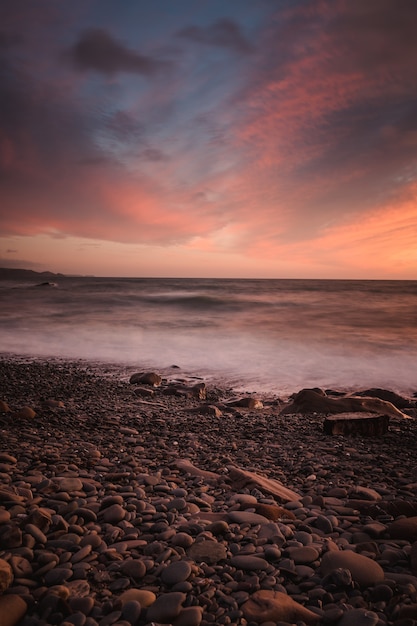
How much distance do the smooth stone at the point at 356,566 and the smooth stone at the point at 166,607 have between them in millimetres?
835

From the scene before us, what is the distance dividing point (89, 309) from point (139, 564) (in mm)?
25334

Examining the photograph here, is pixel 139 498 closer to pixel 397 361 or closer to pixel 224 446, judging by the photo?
pixel 224 446

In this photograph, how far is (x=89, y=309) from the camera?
85.9ft

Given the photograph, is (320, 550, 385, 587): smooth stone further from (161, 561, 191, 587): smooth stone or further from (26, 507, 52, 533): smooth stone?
(26, 507, 52, 533): smooth stone

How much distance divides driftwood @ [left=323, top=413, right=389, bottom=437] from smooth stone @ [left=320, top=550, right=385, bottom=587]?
3.04m

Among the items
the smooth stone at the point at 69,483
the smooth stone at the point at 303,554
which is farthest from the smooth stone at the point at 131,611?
the smooth stone at the point at 69,483

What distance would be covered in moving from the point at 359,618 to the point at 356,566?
36cm

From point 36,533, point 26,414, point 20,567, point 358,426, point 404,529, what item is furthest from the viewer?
point 358,426

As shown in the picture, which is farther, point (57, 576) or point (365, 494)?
point (365, 494)

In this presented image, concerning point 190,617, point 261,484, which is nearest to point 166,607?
point 190,617

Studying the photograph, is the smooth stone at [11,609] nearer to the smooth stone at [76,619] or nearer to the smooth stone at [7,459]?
the smooth stone at [76,619]

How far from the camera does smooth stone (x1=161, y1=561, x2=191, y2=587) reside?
2023 mm

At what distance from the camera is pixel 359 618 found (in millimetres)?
1813

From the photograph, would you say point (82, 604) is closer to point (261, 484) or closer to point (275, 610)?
point (275, 610)
